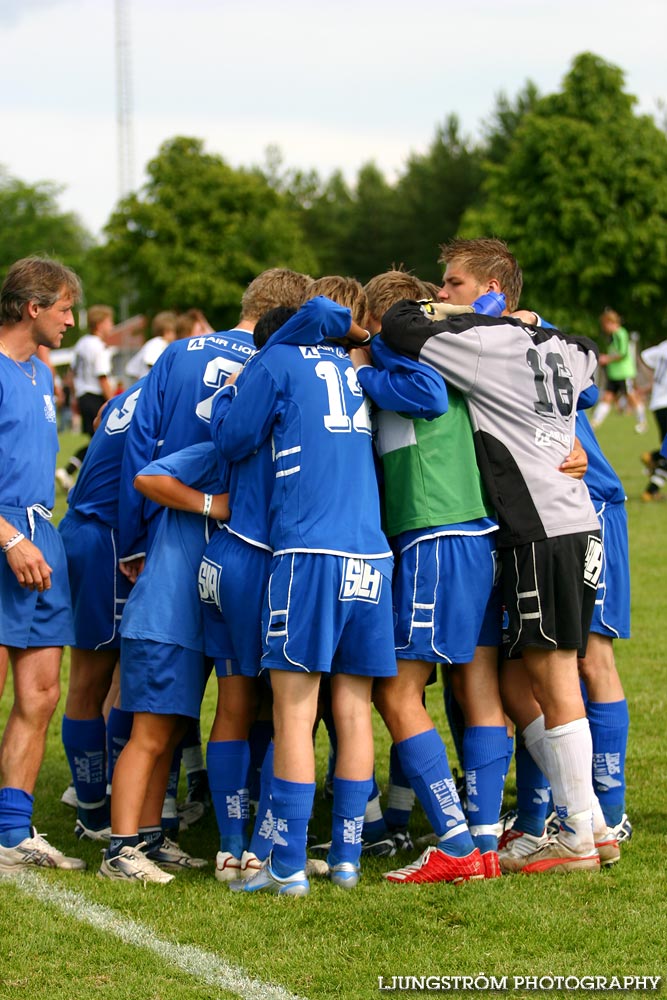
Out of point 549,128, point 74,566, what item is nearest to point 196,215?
point 549,128

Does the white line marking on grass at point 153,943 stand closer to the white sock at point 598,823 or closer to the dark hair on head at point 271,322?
the white sock at point 598,823

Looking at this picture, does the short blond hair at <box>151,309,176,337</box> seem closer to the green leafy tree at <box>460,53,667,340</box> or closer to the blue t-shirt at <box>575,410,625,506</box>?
the blue t-shirt at <box>575,410,625,506</box>

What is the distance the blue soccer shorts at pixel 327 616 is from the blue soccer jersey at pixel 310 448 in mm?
67

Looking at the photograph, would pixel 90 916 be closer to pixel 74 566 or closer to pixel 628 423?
pixel 74 566

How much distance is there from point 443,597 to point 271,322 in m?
1.23

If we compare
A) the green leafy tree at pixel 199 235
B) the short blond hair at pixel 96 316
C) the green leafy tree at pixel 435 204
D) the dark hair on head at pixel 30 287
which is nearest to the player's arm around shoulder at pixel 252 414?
the dark hair on head at pixel 30 287

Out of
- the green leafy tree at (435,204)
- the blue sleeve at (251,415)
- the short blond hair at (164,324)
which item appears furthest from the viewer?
the green leafy tree at (435,204)

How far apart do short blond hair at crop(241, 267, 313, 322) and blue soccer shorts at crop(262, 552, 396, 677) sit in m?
1.14

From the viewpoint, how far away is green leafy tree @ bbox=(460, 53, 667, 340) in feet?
167

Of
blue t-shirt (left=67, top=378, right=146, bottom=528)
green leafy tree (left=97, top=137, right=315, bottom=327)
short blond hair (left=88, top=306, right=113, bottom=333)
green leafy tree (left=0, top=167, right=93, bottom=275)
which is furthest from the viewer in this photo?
green leafy tree (left=0, top=167, right=93, bottom=275)

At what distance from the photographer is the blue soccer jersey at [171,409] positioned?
505cm

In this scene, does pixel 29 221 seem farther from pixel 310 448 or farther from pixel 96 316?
pixel 310 448

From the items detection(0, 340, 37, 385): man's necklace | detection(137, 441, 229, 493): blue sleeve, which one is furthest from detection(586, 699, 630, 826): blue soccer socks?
detection(0, 340, 37, 385): man's necklace

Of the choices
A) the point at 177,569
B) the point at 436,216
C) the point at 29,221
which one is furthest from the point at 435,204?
the point at 177,569
